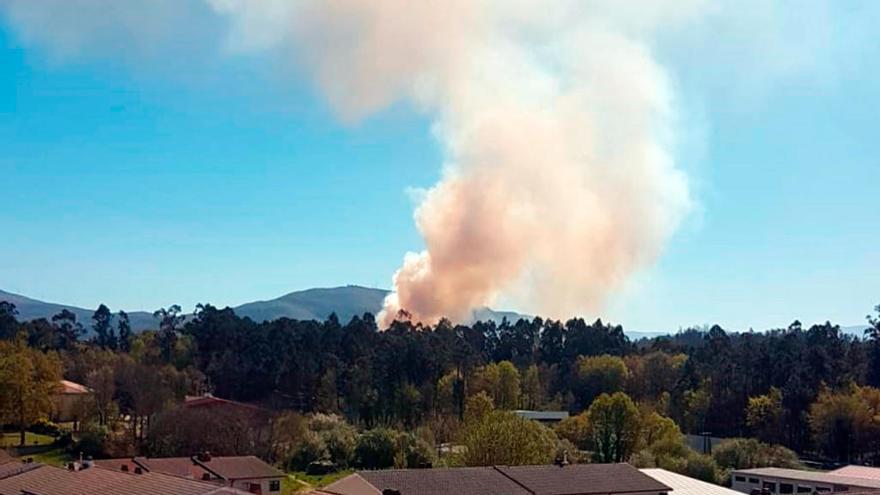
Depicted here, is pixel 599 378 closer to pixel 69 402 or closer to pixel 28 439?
pixel 69 402

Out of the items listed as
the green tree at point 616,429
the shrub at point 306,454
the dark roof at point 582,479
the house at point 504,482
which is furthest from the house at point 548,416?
the house at point 504,482

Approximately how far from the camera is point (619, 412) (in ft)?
194

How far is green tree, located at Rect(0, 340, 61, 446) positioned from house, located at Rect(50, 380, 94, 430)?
5.95 ft

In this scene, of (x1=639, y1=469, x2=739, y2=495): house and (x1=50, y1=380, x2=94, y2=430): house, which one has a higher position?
(x1=50, y1=380, x2=94, y2=430): house

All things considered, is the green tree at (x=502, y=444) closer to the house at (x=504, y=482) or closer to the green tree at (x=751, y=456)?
the house at (x=504, y=482)

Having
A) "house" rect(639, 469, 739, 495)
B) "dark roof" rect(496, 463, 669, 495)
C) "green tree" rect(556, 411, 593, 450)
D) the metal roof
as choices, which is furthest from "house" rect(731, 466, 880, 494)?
"green tree" rect(556, 411, 593, 450)

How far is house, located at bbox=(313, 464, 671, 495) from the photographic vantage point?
34.8m

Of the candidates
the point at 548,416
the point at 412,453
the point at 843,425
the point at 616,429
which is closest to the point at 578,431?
the point at 616,429

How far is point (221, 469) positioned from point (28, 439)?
2554 cm

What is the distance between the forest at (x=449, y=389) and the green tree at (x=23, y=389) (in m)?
0.10

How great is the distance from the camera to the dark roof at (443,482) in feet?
114

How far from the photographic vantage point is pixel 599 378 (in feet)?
292

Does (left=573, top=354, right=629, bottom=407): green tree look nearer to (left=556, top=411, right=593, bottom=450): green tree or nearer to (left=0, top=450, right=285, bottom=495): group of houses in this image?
(left=556, top=411, right=593, bottom=450): green tree

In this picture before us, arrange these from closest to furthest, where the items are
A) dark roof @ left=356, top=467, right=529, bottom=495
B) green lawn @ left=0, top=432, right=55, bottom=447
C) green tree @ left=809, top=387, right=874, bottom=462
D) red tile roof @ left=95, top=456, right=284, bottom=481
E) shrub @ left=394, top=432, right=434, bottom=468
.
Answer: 1. dark roof @ left=356, top=467, right=529, bottom=495
2. red tile roof @ left=95, top=456, right=284, bottom=481
3. shrub @ left=394, top=432, right=434, bottom=468
4. green lawn @ left=0, top=432, right=55, bottom=447
5. green tree @ left=809, top=387, right=874, bottom=462
